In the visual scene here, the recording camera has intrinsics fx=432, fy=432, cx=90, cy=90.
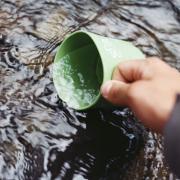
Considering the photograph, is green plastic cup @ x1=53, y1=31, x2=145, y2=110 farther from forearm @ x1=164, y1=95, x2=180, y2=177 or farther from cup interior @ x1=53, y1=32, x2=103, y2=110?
forearm @ x1=164, y1=95, x2=180, y2=177

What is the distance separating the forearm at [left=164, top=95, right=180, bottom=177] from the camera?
1314 mm

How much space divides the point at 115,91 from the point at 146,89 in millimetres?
178

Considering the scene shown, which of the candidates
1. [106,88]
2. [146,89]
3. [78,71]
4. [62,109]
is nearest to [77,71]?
[78,71]

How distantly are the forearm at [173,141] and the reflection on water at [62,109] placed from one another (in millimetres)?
547

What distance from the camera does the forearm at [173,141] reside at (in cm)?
131

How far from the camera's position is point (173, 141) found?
1.33 metres

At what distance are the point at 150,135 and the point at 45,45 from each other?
35.8 inches

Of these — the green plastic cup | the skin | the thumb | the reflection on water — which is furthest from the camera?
the green plastic cup

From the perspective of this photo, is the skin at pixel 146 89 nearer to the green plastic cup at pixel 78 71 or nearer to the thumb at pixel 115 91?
the thumb at pixel 115 91

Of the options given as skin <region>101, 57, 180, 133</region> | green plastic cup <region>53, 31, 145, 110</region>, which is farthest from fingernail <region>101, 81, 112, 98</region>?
green plastic cup <region>53, 31, 145, 110</region>

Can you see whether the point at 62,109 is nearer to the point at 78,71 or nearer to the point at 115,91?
the point at 78,71

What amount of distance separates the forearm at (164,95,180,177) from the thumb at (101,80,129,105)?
33 cm

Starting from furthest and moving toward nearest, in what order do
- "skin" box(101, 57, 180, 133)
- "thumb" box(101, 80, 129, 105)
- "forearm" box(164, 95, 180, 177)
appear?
1. "thumb" box(101, 80, 129, 105)
2. "skin" box(101, 57, 180, 133)
3. "forearm" box(164, 95, 180, 177)

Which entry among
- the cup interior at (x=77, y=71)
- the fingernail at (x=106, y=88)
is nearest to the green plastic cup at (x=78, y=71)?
the cup interior at (x=77, y=71)
